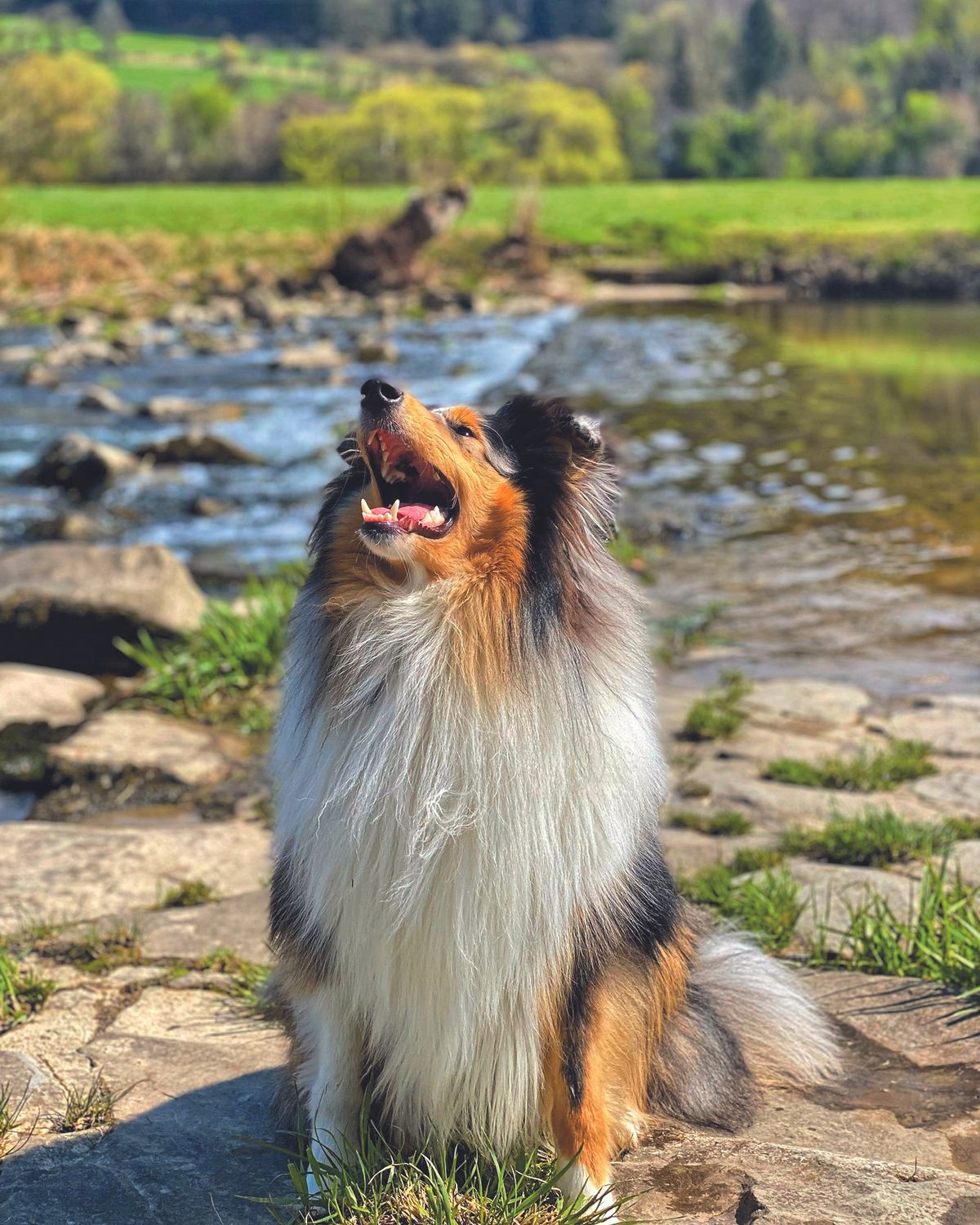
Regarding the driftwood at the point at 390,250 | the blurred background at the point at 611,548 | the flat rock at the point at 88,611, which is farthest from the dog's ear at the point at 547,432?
the driftwood at the point at 390,250

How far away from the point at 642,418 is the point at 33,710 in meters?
12.1

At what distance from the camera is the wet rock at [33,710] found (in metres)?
6.00

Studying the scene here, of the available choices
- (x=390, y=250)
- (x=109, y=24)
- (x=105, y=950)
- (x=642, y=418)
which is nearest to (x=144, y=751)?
(x=105, y=950)

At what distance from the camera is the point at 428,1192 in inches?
107

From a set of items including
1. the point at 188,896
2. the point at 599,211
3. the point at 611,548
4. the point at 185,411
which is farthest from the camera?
the point at 599,211

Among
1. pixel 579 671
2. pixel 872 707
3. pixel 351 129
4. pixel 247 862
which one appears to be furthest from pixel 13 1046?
pixel 351 129

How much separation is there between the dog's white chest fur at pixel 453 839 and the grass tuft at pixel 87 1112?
827mm

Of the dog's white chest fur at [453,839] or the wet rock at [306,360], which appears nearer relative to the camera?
the dog's white chest fur at [453,839]

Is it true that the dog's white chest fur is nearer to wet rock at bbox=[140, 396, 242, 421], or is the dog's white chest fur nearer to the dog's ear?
the dog's ear

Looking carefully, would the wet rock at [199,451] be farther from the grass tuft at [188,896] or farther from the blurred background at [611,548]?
the grass tuft at [188,896]

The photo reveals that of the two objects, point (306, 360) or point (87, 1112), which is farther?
point (306, 360)

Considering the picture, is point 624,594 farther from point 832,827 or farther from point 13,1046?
point 832,827

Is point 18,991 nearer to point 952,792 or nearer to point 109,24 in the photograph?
point 952,792

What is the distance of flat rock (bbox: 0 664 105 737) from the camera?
21.3ft
